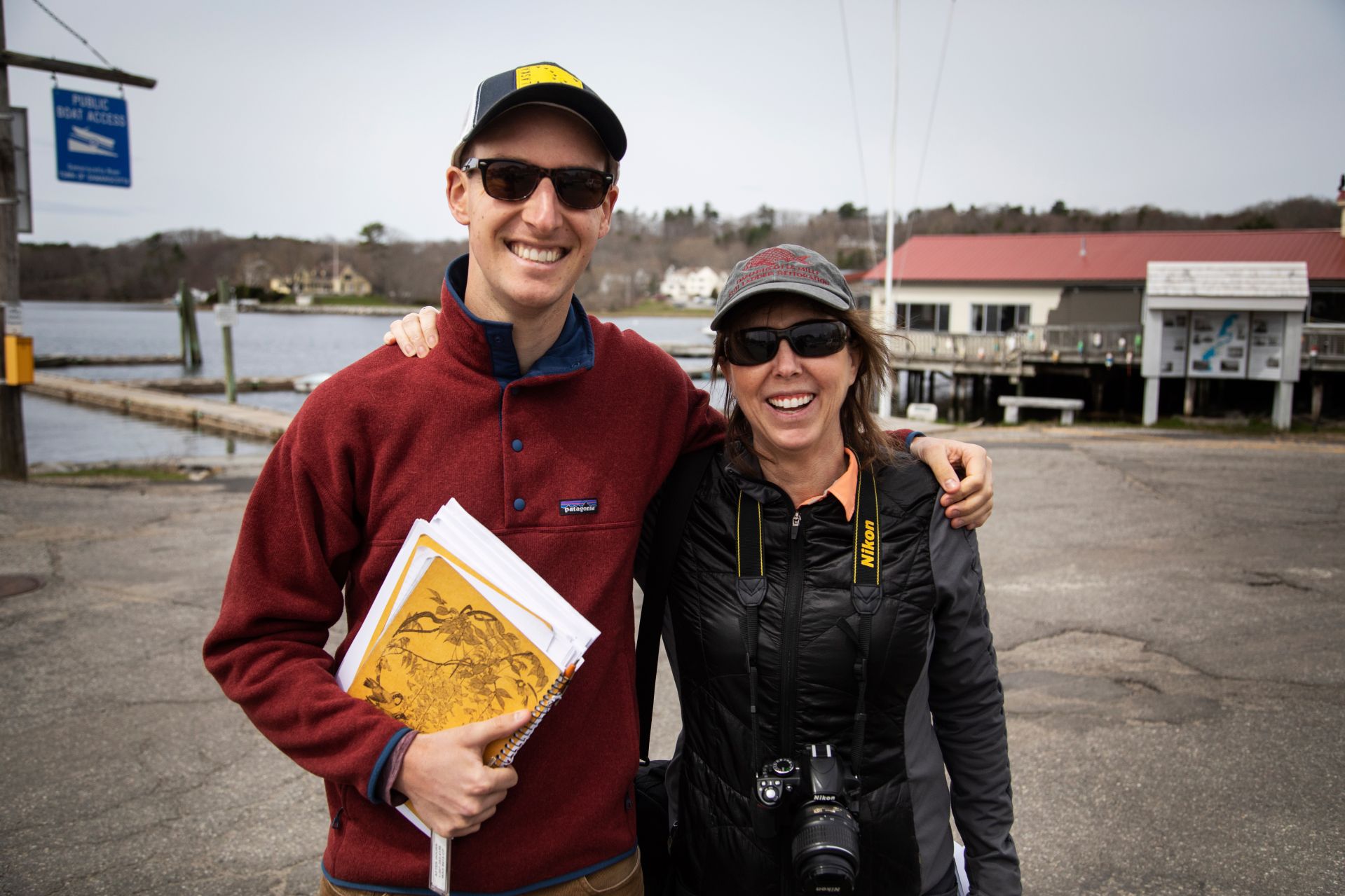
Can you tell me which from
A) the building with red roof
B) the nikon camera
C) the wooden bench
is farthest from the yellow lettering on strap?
the building with red roof

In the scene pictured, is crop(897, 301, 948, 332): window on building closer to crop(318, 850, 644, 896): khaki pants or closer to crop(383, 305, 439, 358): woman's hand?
crop(383, 305, 439, 358): woman's hand

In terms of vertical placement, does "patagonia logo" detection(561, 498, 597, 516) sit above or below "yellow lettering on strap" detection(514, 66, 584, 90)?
below

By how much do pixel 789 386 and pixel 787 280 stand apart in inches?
10.7

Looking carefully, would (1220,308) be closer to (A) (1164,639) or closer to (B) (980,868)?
(A) (1164,639)

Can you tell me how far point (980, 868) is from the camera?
2.18 metres

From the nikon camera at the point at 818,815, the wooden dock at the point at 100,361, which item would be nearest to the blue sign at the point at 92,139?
the nikon camera at the point at 818,815

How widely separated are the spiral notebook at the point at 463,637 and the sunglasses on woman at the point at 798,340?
86cm

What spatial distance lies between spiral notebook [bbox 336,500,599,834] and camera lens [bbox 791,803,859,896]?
2.20 feet

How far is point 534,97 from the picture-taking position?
1.98 m

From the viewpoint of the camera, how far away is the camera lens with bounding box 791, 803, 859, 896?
192 cm

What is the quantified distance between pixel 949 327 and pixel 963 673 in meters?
38.7

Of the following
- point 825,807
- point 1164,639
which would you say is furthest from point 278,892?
point 1164,639

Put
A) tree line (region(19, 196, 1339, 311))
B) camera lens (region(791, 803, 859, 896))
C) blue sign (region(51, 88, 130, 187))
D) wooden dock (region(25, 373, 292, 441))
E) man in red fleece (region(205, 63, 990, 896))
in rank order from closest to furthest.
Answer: man in red fleece (region(205, 63, 990, 896)) < camera lens (region(791, 803, 859, 896)) < blue sign (region(51, 88, 130, 187)) < wooden dock (region(25, 373, 292, 441)) < tree line (region(19, 196, 1339, 311))

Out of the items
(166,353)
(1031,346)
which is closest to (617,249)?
(166,353)
